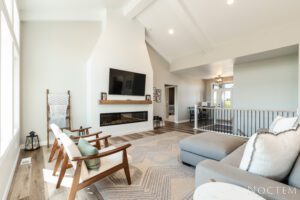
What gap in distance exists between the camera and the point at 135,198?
181cm

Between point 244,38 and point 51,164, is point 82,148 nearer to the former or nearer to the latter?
point 51,164

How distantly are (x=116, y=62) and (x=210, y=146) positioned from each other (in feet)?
A: 12.5

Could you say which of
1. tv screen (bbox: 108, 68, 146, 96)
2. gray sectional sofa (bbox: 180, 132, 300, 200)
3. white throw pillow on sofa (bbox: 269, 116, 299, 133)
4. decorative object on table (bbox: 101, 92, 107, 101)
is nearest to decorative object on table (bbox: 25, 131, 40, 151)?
decorative object on table (bbox: 101, 92, 107, 101)

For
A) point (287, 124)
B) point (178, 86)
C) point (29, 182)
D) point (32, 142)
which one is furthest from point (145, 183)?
point (178, 86)

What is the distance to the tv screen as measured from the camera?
4.73 m

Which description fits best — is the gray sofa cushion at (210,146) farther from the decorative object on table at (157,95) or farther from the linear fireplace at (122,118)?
the decorative object on table at (157,95)

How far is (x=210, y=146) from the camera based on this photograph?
2348mm

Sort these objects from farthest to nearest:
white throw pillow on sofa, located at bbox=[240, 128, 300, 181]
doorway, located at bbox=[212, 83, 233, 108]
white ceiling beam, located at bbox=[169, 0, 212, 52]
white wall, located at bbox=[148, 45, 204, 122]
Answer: doorway, located at bbox=[212, 83, 233, 108]
white wall, located at bbox=[148, 45, 204, 122]
white ceiling beam, located at bbox=[169, 0, 212, 52]
white throw pillow on sofa, located at bbox=[240, 128, 300, 181]

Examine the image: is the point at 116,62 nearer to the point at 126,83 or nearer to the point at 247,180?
the point at 126,83

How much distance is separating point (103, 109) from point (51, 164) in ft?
6.77

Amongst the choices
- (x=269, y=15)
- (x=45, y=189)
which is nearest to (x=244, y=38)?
(x=269, y=15)

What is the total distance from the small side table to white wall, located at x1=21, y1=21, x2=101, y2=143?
14.1ft

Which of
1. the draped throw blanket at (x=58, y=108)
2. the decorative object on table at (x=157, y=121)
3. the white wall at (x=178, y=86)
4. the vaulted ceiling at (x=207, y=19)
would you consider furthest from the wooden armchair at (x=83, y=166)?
the white wall at (x=178, y=86)

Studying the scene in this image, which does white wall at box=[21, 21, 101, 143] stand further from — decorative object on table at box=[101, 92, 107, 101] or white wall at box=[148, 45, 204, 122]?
white wall at box=[148, 45, 204, 122]
